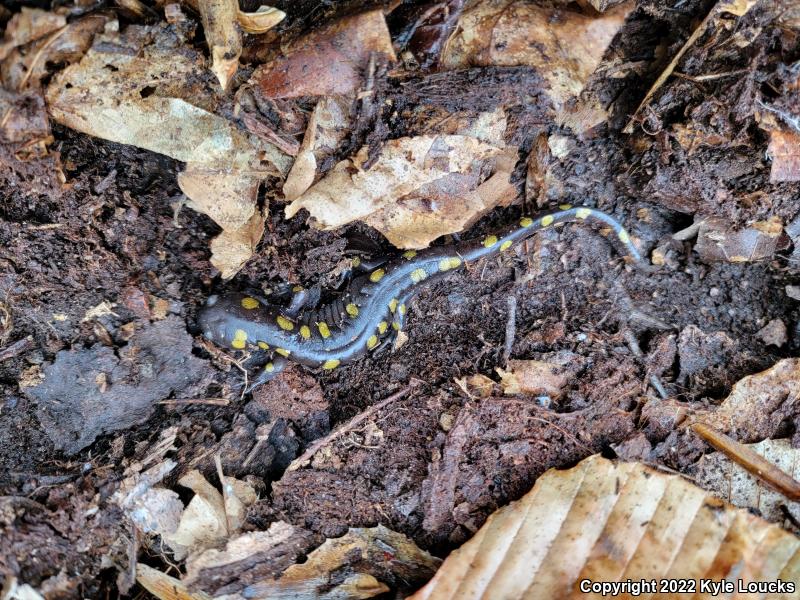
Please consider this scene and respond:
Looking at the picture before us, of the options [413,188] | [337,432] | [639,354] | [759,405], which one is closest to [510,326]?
[639,354]

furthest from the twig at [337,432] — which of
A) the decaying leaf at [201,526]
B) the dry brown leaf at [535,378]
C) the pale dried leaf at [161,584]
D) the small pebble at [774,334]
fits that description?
the small pebble at [774,334]

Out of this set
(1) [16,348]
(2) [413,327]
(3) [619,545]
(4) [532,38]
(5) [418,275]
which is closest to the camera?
(3) [619,545]

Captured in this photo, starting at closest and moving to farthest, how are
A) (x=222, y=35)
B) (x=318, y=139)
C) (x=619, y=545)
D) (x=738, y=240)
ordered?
(x=222, y=35), (x=619, y=545), (x=318, y=139), (x=738, y=240)

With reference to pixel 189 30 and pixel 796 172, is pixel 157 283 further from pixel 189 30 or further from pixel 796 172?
pixel 796 172

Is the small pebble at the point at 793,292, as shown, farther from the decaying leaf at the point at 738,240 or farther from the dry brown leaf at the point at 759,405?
the dry brown leaf at the point at 759,405

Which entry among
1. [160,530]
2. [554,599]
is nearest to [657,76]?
[554,599]

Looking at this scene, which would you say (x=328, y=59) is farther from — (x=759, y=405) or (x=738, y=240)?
(x=759, y=405)

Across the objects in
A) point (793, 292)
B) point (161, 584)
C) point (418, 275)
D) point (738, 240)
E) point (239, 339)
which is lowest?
point (161, 584)
